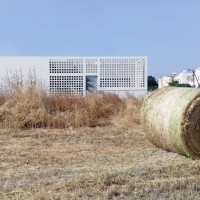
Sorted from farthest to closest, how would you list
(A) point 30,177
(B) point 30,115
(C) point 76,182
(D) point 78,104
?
1. (D) point 78,104
2. (B) point 30,115
3. (A) point 30,177
4. (C) point 76,182

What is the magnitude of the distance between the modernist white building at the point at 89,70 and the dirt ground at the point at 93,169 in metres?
45.5

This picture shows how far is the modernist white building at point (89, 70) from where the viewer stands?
5828 centimetres

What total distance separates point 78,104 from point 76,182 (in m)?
11.9

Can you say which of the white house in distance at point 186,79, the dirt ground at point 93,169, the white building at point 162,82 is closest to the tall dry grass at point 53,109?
the white building at point 162,82

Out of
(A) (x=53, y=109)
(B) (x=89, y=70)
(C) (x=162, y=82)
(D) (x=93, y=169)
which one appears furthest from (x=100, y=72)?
(D) (x=93, y=169)

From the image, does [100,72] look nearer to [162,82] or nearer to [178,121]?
[162,82]

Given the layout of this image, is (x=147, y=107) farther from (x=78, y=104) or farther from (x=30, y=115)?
(x=78, y=104)

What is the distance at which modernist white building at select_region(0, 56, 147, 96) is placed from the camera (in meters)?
58.3

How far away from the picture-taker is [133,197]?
18.3 ft

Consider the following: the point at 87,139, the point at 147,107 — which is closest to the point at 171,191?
the point at 147,107

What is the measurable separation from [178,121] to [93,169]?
2013 mm

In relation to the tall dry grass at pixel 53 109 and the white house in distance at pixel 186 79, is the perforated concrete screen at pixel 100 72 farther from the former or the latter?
the tall dry grass at pixel 53 109

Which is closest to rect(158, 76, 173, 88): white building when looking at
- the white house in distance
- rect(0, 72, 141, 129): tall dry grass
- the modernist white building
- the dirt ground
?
the white house in distance

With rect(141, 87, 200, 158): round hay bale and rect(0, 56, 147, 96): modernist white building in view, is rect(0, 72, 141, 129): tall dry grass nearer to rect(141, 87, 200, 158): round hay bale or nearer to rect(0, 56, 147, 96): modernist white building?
rect(141, 87, 200, 158): round hay bale
